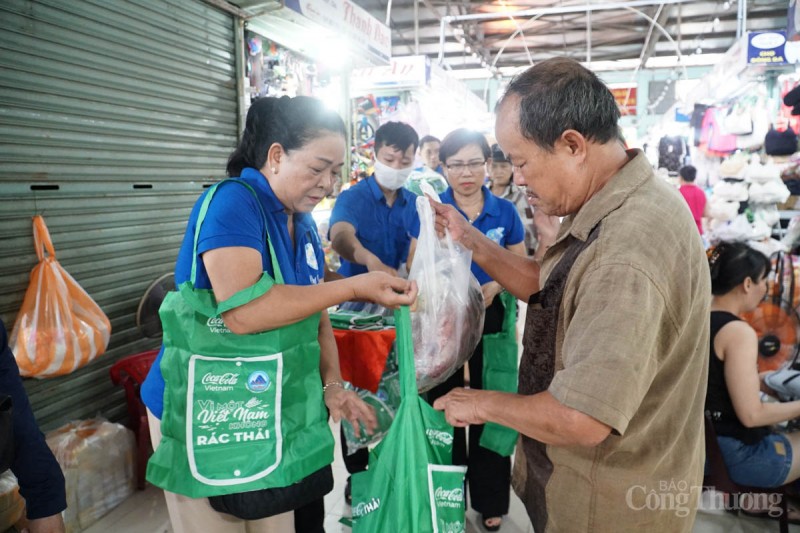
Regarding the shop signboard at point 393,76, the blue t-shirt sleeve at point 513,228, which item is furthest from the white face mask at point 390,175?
the shop signboard at point 393,76

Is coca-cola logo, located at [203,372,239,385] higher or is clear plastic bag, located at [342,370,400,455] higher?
coca-cola logo, located at [203,372,239,385]

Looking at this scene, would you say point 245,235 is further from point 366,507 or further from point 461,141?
point 461,141

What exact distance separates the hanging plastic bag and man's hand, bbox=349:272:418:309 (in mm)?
249

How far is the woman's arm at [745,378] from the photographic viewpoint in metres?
2.23

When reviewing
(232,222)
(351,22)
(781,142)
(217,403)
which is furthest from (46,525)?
(781,142)

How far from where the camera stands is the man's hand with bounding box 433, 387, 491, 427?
123cm

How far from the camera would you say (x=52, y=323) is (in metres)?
2.54

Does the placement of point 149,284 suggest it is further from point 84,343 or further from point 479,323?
point 479,323

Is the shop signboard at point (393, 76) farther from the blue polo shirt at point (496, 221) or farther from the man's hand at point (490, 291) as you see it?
the man's hand at point (490, 291)

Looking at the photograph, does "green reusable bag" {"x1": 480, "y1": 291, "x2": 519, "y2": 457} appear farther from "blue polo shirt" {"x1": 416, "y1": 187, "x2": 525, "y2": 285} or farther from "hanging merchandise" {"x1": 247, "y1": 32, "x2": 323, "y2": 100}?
"hanging merchandise" {"x1": 247, "y1": 32, "x2": 323, "y2": 100}

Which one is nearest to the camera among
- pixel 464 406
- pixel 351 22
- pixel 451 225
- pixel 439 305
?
pixel 464 406

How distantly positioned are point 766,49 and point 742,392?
5610mm

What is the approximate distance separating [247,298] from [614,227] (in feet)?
2.59

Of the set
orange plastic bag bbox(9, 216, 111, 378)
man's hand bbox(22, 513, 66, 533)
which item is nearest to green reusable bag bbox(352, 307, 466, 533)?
man's hand bbox(22, 513, 66, 533)
